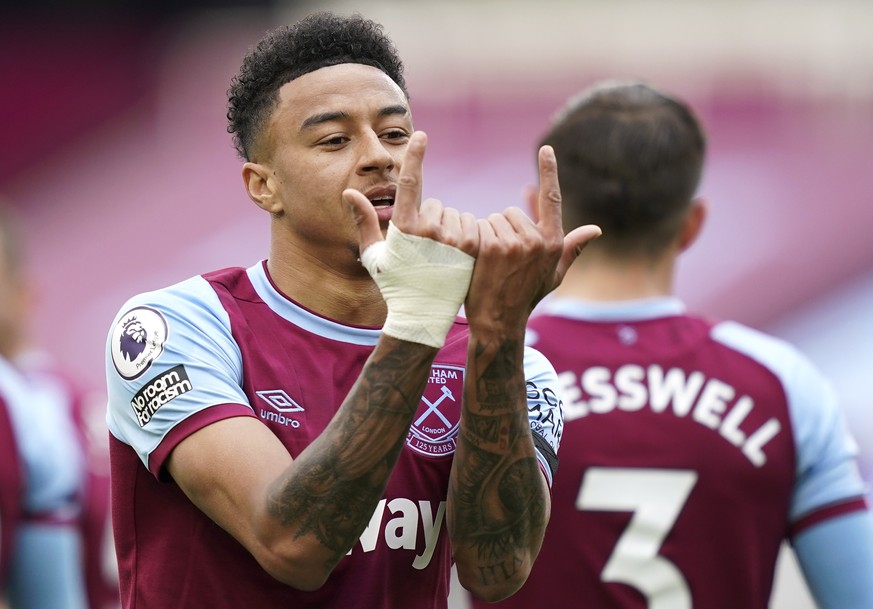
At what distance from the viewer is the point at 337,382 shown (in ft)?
9.10

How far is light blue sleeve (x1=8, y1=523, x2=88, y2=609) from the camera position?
5.14m

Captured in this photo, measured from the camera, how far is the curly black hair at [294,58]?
294 cm

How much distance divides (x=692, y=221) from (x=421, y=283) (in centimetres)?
181

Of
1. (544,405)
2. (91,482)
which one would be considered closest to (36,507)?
(91,482)

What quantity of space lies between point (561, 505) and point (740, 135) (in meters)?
12.7

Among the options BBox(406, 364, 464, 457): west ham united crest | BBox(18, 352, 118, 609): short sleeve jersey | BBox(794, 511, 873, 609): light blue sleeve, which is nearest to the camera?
BBox(406, 364, 464, 457): west ham united crest

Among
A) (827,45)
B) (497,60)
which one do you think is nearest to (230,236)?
(497,60)

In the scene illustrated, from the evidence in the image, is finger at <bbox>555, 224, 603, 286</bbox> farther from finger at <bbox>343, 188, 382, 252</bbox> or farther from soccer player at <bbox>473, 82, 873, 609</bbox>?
soccer player at <bbox>473, 82, 873, 609</bbox>

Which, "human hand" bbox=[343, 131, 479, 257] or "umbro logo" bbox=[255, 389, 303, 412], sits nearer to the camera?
"human hand" bbox=[343, 131, 479, 257]

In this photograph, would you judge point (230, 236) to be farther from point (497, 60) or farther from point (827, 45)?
point (827, 45)

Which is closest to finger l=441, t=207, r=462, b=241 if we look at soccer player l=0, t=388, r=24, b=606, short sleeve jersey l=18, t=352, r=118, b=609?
soccer player l=0, t=388, r=24, b=606

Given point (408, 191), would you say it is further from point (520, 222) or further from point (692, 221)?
point (692, 221)

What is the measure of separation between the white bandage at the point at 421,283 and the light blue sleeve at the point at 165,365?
15.2 inches

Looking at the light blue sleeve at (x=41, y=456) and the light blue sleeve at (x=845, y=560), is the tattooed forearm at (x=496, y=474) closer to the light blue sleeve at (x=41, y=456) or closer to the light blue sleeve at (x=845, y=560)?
the light blue sleeve at (x=845, y=560)
